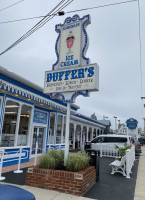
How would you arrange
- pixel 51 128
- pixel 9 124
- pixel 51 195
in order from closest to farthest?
1. pixel 51 195
2. pixel 9 124
3. pixel 51 128

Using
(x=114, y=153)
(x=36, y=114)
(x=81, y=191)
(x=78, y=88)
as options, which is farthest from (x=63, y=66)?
(x=114, y=153)

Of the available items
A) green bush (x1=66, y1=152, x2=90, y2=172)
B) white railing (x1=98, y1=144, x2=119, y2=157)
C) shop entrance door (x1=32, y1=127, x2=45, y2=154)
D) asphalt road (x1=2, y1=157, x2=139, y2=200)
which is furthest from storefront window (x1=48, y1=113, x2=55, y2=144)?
green bush (x1=66, y1=152, x2=90, y2=172)

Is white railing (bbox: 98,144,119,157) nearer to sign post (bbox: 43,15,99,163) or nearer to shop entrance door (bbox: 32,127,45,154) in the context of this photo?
shop entrance door (bbox: 32,127,45,154)

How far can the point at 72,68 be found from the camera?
6.86m

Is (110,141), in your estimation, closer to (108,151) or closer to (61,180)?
(108,151)

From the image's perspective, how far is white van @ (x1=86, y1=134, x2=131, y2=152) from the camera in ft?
48.3

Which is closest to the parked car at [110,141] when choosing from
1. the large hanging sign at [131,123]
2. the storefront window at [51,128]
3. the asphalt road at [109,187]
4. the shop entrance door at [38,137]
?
the storefront window at [51,128]

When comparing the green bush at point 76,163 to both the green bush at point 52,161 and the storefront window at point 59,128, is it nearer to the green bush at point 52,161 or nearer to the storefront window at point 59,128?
the green bush at point 52,161

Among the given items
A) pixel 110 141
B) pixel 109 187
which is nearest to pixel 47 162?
pixel 109 187

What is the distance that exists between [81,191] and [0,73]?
6391mm

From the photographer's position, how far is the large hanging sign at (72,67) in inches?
255

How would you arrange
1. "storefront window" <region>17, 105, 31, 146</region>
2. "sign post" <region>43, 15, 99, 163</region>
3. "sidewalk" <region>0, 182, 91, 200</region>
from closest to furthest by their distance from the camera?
1. "sidewalk" <region>0, 182, 91, 200</region>
2. "sign post" <region>43, 15, 99, 163</region>
3. "storefront window" <region>17, 105, 31, 146</region>

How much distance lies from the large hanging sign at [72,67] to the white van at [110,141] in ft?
30.4

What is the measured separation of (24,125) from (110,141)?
326 inches
